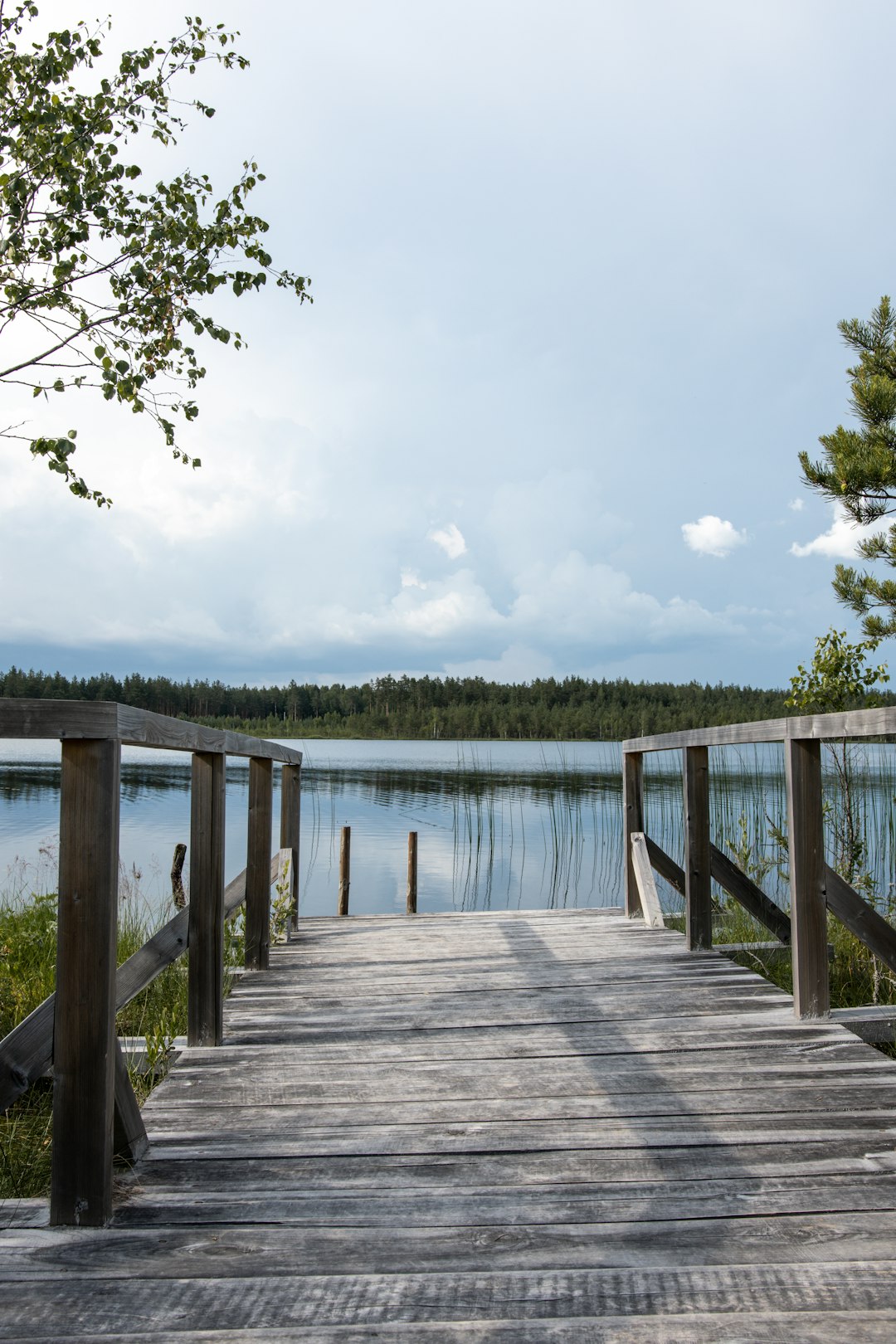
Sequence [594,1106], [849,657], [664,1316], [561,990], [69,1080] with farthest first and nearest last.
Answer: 1. [849,657]
2. [561,990]
3. [594,1106]
4. [69,1080]
5. [664,1316]

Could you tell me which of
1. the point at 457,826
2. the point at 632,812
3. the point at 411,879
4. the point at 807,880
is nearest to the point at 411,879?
the point at 411,879

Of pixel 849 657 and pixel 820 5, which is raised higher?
pixel 820 5

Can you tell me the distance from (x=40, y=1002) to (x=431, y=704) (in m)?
43.2

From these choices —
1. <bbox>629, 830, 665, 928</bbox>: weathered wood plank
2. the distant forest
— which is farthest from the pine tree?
the distant forest

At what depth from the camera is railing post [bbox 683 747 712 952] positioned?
392cm

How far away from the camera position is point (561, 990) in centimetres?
332

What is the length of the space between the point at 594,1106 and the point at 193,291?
5186 mm

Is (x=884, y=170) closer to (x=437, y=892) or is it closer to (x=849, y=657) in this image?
(x=849, y=657)

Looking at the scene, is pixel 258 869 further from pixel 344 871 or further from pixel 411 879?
pixel 344 871

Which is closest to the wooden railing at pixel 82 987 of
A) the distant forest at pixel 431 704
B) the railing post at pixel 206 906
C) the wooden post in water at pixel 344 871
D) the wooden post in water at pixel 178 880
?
the railing post at pixel 206 906

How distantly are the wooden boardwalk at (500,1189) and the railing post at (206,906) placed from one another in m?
0.10

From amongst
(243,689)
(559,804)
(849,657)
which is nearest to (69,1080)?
(849,657)

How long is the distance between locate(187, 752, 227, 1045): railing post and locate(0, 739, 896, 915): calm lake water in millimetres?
3862

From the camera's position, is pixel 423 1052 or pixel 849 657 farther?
pixel 849 657
